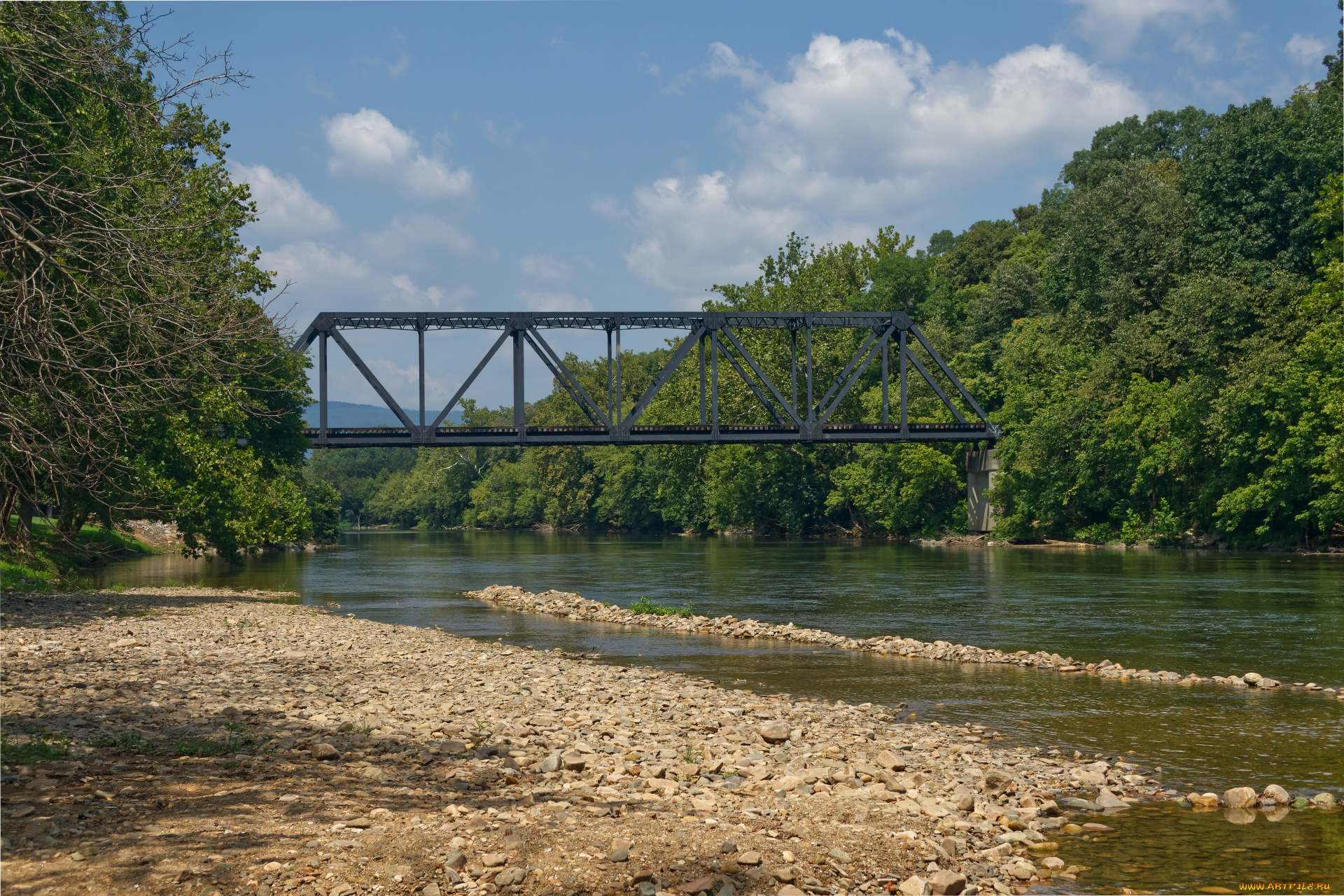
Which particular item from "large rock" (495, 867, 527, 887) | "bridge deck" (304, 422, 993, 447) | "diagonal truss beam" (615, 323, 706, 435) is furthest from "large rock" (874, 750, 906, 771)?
"diagonal truss beam" (615, 323, 706, 435)

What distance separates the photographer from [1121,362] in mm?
63250

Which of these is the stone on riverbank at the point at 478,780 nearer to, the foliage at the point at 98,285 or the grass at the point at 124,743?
the grass at the point at 124,743

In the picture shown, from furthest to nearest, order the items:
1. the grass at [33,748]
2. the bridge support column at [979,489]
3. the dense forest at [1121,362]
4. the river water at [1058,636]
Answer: the bridge support column at [979,489], the dense forest at [1121,362], the river water at [1058,636], the grass at [33,748]

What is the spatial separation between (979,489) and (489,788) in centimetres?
7275

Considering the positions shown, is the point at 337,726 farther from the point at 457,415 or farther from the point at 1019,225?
the point at 457,415

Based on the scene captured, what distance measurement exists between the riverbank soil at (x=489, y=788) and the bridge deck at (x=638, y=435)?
42174 mm

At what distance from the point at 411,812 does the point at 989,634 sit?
1891 cm

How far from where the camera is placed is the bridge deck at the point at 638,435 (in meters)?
59.0

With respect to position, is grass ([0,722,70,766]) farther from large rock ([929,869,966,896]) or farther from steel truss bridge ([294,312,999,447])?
steel truss bridge ([294,312,999,447])

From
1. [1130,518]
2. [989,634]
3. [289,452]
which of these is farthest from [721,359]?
[989,634]

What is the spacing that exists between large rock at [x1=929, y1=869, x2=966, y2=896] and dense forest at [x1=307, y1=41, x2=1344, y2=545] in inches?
1785

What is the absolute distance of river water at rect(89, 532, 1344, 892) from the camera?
10484mm

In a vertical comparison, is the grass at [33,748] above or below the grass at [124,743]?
above

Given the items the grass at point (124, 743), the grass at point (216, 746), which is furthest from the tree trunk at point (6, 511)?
the grass at point (216, 746)
